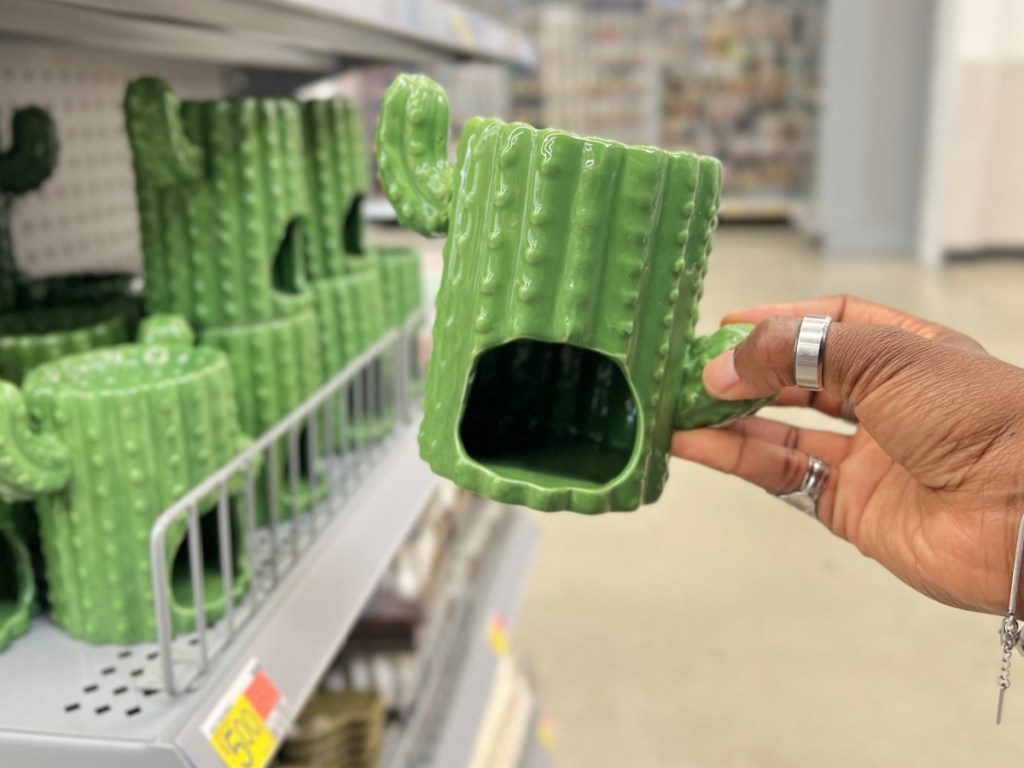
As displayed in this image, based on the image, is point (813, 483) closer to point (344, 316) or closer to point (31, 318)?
point (344, 316)

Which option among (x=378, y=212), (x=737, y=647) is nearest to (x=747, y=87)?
(x=378, y=212)

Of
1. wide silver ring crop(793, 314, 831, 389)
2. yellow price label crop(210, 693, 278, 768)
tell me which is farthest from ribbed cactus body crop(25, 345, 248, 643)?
wide silver ring crop(793, 314, 831, 389)

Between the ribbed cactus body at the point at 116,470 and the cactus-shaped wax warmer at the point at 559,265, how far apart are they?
0.20 meters

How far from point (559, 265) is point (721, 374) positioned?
5.5 inches

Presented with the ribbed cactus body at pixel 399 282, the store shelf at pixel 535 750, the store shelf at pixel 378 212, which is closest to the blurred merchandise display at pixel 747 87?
the store shelf at pixel 378 212

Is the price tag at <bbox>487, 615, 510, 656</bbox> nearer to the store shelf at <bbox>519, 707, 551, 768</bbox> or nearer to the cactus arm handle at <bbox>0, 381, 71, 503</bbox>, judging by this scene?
the store shelf at <bbox>519, 707, 551, 768</bbox>

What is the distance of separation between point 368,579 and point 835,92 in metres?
5.66

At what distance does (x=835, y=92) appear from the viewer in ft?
19.2

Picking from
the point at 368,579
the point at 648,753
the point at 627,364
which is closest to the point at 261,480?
the point at 368,579

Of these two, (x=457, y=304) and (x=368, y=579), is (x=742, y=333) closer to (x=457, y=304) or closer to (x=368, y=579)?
(x=457, y=304)

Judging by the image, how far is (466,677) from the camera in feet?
5.47

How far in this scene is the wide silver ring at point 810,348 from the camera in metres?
0.63

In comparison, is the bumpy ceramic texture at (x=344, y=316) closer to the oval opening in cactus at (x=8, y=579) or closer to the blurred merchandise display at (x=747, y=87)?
the oval opening in cactus at (x=8, y=579)

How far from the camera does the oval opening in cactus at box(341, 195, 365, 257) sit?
1322mm
